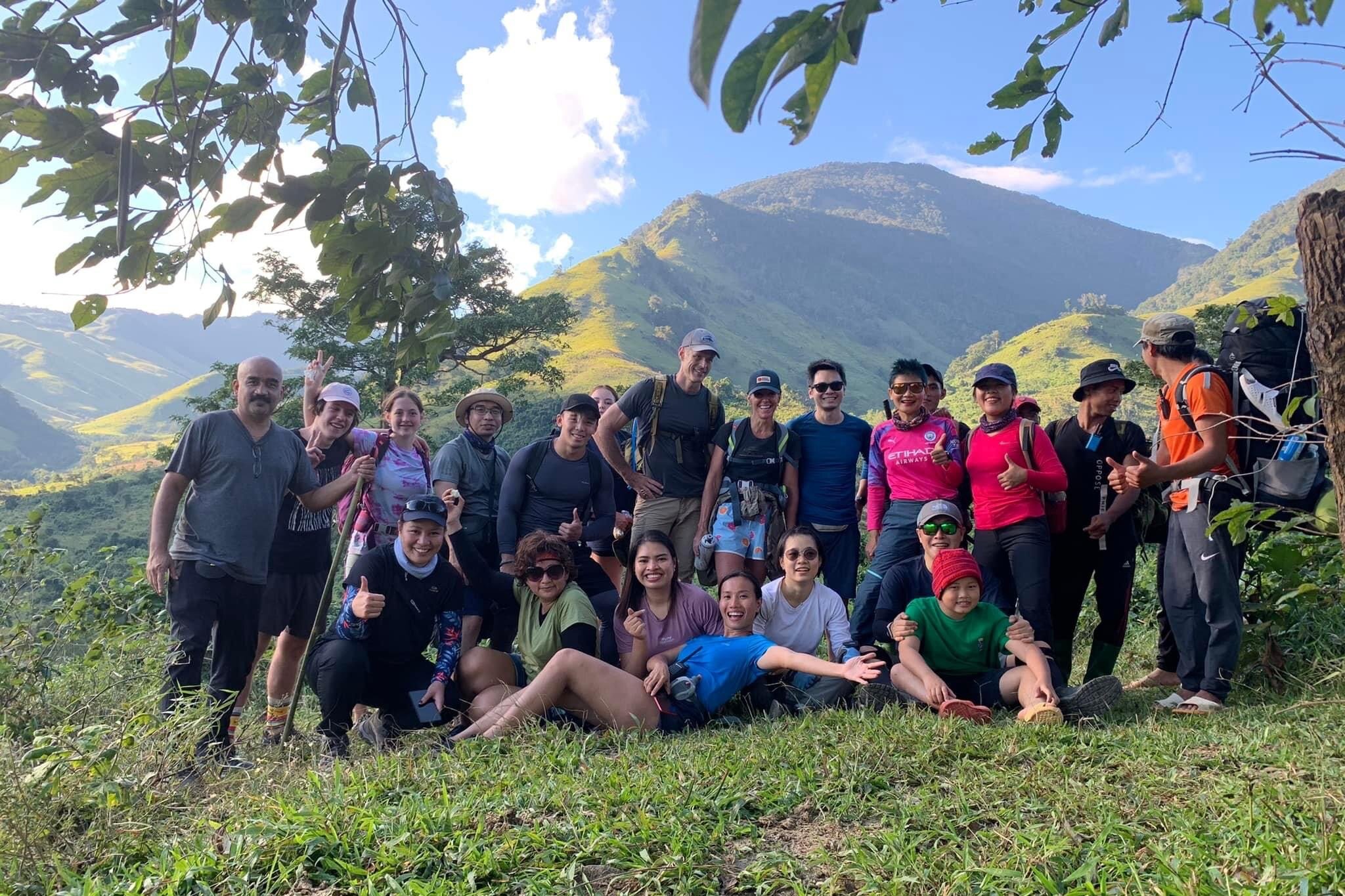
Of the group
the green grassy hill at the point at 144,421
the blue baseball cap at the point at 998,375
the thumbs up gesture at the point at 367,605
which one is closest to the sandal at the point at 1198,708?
the blue baseball cap at the point at 998,375

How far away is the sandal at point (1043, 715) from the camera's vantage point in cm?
381

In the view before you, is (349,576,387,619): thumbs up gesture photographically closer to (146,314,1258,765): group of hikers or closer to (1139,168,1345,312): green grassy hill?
(146,314,1258,765): group of hikers

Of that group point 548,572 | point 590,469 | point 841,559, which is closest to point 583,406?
point 590,469

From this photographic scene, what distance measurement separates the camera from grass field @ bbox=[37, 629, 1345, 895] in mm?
2447

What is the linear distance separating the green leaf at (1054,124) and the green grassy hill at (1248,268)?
4102 inches

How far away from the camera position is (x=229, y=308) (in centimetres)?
218

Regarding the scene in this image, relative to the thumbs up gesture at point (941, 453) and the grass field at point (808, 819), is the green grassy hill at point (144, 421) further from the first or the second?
the grass field at point (808, 819)

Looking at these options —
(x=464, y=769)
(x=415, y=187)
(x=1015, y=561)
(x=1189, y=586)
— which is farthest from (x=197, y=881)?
(x=1189, y=586)

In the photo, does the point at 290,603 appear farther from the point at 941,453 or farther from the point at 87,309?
the point at 941,453

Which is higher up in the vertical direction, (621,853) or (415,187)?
(415,187)

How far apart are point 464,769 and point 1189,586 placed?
3308 millimetres

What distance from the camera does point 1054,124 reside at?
2301mm

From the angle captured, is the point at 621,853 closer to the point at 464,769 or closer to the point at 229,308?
the point at 464,769

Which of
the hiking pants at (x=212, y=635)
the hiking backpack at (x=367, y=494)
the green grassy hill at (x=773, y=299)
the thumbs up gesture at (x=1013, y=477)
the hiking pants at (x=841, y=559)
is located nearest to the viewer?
the hiking pants at (x=212, y=635)
